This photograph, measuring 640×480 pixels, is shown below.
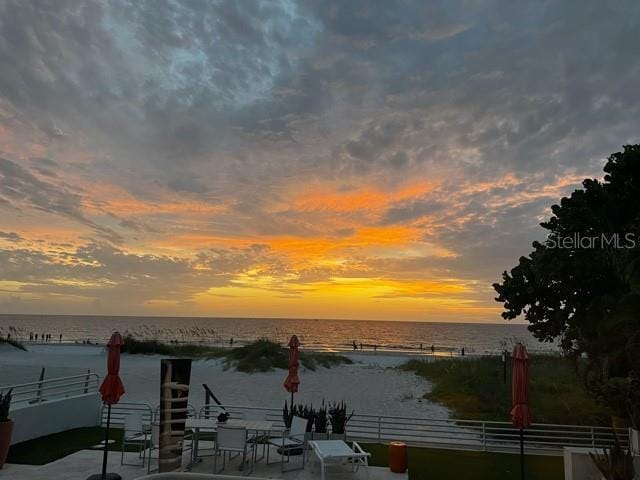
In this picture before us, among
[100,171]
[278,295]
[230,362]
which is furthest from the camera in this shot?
[278,295]

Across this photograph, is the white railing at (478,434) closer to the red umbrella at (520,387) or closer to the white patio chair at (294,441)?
the white patio chair at (294,441)

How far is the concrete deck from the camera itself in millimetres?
7895

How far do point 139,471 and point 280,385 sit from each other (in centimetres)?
1519

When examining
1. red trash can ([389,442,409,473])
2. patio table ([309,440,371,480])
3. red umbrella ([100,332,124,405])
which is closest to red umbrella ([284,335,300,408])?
patio table ([309,440,371,480])

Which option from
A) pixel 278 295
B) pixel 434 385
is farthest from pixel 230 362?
pixel 278 295

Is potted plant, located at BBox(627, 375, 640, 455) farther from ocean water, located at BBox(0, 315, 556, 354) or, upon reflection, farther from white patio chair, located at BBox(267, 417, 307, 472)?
ocean water, located at BBox(0, 315, 556, 354)

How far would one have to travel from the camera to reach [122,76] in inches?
456

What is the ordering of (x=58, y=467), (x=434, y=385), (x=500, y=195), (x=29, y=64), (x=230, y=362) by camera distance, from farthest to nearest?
(x=230, y=362), (x=434, y=385), (x=500, y=195), (x=29, y=64), (x=58, y=467)

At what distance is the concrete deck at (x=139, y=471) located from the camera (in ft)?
25.9

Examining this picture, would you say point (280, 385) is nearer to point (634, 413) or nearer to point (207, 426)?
point (207, 426)

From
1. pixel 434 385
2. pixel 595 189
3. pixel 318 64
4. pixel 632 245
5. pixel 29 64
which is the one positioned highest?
pixel 318 64

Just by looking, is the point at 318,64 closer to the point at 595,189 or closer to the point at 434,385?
the point at 595,189

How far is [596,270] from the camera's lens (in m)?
10.2

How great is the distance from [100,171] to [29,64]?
4114 mm
